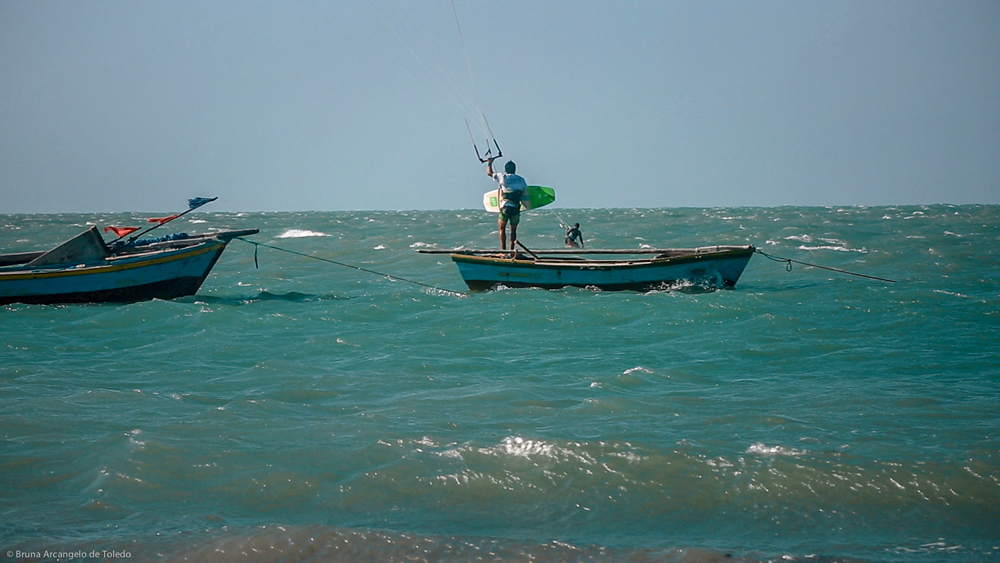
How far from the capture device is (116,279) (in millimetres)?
15312

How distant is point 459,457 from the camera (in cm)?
579

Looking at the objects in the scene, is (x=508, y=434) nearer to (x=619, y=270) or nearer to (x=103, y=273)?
(x=619, y=270)

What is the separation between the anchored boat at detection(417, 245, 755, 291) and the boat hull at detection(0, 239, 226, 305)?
215 inches

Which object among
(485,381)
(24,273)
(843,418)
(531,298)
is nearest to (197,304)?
(24,273)

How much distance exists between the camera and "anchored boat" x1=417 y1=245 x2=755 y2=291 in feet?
51.2

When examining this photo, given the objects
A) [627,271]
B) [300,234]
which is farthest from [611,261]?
[300,234]

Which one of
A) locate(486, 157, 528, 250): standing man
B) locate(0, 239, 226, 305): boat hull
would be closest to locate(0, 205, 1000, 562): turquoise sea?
locate(0, 239, 226, 305): boat hull

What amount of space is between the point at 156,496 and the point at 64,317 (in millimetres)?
10070

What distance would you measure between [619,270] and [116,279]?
32.0 ft

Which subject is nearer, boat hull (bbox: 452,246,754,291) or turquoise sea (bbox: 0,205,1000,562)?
turquoise sea (bbox: 0,205,1000,562)

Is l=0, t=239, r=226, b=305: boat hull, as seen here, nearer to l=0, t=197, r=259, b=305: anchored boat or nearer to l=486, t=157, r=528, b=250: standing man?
l=0, t=197, r=259, b=305: anchored boat

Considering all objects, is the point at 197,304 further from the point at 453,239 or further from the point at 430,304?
the point at 453,239

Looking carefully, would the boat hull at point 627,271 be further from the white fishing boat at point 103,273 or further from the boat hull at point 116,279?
the boat hull at point 116,279

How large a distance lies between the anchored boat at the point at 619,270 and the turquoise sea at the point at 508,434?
76.1 inches
